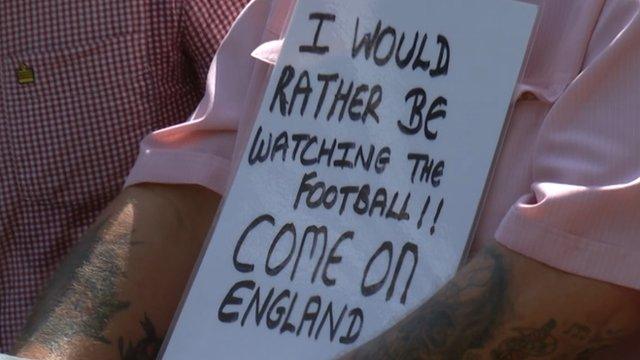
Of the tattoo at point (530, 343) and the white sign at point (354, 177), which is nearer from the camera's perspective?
the tattoo at point (530, 343)

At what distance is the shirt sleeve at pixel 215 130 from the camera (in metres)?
2.28

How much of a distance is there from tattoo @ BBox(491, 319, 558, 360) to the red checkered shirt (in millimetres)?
1023

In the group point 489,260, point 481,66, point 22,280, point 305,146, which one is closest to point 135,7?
point 22,280

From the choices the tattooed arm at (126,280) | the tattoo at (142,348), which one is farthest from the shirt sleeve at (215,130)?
the tattoo at (142,348)

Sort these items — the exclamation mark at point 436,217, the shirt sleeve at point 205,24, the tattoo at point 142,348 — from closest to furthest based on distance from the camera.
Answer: the exclamation mark at point 436,217
the tattoo at point 142,348
the shirt sleeve at point 205,24

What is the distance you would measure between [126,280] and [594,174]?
2.50 ft

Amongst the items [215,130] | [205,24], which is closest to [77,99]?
[205,24]

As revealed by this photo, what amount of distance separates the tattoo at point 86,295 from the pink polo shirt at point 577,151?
0.59m

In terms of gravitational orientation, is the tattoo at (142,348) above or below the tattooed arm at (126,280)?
below

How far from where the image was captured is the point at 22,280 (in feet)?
9.01

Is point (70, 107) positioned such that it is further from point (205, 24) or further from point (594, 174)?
point (594, 174)

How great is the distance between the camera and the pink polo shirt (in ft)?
5.92

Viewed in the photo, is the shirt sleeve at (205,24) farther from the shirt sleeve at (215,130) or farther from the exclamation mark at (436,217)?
the exclamation mark at (436,217)

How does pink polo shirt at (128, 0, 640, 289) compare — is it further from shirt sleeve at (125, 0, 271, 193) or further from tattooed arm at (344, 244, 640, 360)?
shirt sleeve at (125, 0, 271, 193)
